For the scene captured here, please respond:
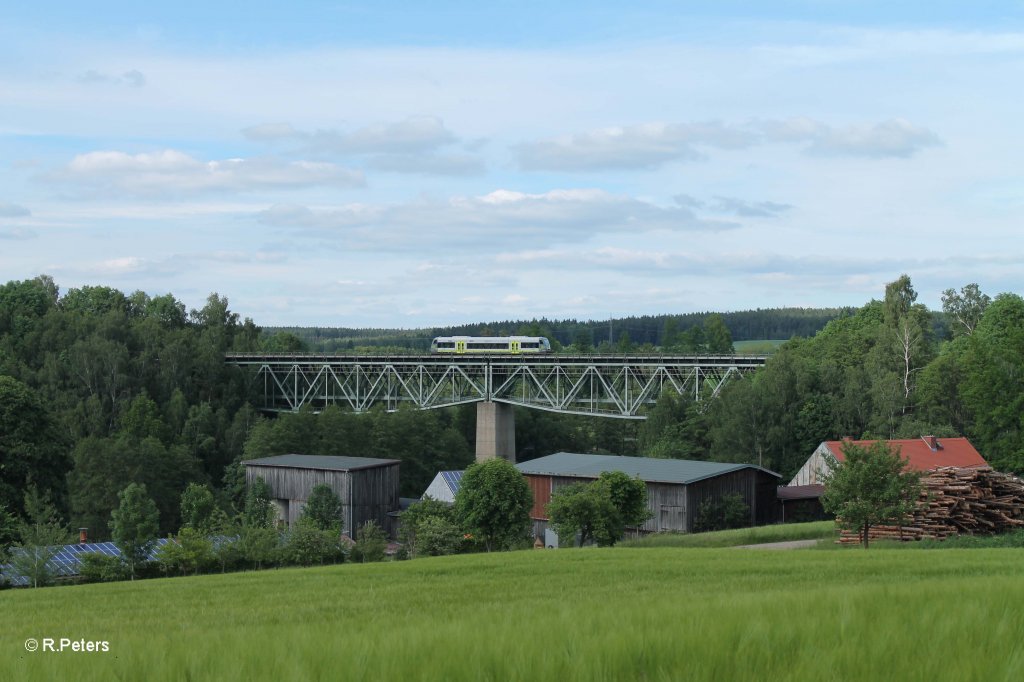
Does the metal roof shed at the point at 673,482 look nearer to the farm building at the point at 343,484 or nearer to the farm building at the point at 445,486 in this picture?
the farm building at the point at 445,486

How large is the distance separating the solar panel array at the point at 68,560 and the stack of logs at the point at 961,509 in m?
29.9

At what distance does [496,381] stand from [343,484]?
48195 mm

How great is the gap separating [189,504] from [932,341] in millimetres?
64820

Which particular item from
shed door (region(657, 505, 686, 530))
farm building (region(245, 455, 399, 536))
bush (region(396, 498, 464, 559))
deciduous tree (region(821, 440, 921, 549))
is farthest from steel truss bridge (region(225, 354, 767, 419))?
deciduous tree (region(821, 440, 921, 549))

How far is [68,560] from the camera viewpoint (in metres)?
44.3

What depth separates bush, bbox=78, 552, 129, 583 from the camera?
4012 centimetres

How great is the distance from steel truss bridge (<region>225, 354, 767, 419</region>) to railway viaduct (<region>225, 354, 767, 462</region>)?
3.6 inches

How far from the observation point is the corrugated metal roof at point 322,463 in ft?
234

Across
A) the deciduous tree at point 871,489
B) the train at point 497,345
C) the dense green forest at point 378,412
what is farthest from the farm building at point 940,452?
the train at point 497,345

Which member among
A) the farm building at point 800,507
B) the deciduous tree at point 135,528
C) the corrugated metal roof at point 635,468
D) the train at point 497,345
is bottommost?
the farm building at point 800,507

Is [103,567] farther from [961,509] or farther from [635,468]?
[961,509]

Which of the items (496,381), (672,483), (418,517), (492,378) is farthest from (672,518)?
(496,381)

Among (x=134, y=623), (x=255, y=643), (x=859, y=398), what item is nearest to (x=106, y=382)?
(x=859, y=398)

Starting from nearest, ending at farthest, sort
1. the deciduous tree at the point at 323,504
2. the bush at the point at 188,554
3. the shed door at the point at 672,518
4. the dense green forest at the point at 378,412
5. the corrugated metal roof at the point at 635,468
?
1. the bush at the point at 188,554
2. the shed door at the point at 672,518
3. the corrugated metal roof at the point at 635,468
4. the dense green forest at the point at 378,412
5. the deciduous tree at the point at 323,504
